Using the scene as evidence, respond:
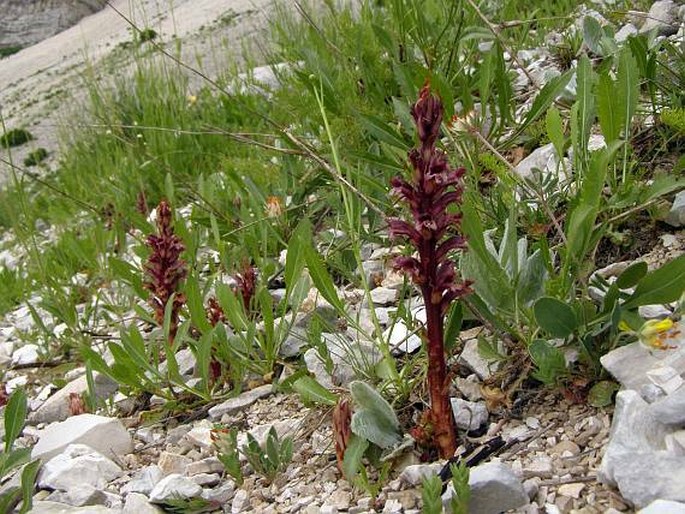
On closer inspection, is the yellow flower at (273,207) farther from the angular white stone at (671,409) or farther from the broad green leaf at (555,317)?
the angular white stone at (671,409)

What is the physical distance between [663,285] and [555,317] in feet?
0.66

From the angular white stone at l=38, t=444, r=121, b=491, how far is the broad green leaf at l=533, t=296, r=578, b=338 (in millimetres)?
1043

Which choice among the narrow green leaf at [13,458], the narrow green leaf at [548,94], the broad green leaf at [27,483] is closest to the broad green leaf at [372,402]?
the broad green leaf at [27,483]

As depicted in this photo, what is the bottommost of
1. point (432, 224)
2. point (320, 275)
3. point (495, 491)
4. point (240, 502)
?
point (240, 502)

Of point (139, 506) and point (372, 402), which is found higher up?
point (372, 402)

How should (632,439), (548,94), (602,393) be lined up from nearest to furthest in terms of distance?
(632,439) → (602,393) → (548,94)

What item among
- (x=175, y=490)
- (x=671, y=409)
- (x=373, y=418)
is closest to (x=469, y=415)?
(x=373, y=418)

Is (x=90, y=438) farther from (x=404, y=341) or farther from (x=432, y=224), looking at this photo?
(x=432, y=224)

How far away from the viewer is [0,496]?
1.89 metres

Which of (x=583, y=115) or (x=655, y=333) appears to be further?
(x=583, y=115)

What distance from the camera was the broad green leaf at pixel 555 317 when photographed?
5.06ft

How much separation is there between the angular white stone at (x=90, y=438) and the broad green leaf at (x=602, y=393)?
3.80 ft

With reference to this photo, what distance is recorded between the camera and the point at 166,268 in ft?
8.43

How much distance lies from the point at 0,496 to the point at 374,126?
140cm
